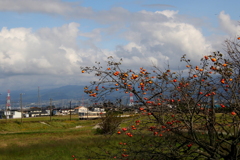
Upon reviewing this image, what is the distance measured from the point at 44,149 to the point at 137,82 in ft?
41.9

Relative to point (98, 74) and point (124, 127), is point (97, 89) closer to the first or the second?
point (98, 74)

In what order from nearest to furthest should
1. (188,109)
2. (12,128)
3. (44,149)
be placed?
(188,109)
(44,149)
(12,128)

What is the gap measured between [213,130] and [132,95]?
175 centimetres

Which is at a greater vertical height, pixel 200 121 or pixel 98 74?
pixel 98 74

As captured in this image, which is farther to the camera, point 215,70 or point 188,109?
point 215,70

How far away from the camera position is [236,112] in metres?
5.34

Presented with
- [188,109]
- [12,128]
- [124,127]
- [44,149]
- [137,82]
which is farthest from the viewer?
[12,128]

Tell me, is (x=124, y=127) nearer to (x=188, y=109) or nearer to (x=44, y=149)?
(x=188, y=109)

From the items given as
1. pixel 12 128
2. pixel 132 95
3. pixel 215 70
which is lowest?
pixel 12 128

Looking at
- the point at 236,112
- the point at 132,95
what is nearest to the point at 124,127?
the point at 132,95

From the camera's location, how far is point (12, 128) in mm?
39938

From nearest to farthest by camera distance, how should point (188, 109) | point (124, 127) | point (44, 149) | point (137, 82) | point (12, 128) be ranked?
point (188, 109) → point (124, 127) → point (137, 82) → point (44, 149) → point (12, 128)

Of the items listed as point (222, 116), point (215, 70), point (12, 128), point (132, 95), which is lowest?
point (12, 128)

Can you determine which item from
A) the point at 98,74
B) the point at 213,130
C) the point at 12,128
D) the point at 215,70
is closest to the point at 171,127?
the point at 213,130
